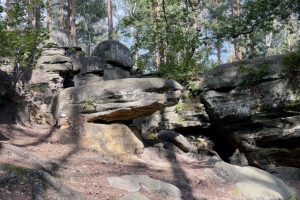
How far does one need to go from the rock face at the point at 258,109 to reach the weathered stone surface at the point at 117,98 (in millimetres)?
3978

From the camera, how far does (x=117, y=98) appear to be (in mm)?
7750

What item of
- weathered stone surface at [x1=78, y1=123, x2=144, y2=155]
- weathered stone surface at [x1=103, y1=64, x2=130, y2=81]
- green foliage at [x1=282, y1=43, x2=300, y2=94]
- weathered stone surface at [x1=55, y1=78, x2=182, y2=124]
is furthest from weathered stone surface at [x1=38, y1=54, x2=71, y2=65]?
green foliage at [x1=282, y1=43, x2=300, y2=94]

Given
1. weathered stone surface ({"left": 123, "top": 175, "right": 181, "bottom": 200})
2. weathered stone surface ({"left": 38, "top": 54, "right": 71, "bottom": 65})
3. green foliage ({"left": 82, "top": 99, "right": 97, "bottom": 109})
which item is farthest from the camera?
weathered stone surface ({"left": 38, "top": 54, "right": 71, "bottom": 65})

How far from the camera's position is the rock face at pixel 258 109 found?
10133 mm

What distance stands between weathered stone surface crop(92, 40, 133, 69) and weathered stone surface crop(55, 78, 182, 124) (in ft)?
20.0

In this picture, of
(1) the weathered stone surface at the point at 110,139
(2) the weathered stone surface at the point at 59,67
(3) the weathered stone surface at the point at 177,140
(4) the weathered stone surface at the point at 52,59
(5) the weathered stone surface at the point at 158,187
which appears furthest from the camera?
(4) the weathered stone surface at the point at 52,59

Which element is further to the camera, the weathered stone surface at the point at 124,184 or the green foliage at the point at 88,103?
the green foliage at the point at 88,103

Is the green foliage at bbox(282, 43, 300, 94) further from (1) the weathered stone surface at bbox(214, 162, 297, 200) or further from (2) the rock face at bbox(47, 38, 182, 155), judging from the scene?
(2) the rock face at bbox(47, 38, 182, 155)

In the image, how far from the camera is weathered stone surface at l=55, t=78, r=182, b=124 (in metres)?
7.71

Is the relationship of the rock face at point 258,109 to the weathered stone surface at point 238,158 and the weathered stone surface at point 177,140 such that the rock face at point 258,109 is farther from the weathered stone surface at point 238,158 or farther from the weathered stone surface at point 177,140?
the weathered stone surface at point 177,140

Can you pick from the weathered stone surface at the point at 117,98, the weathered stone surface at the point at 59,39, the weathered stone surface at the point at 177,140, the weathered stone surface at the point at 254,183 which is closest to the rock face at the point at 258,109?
the weathered stone surface at the point at 177,140

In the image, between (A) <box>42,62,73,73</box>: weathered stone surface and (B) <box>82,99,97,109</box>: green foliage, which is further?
(A) <box>42,62,73,73</box>: weathered stone surface

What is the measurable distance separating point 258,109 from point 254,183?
4.89 metres

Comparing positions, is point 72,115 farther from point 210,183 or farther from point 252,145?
point 252,145
